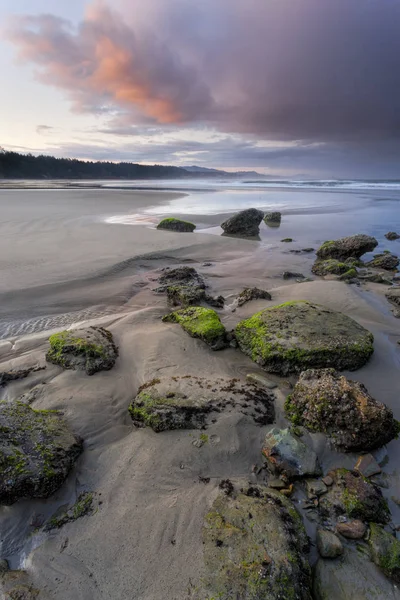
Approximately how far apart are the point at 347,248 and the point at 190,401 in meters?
9.21

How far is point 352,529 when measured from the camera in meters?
2.28

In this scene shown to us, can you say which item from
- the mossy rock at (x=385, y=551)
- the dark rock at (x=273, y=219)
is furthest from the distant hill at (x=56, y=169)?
the mossy rock at (x=385, y=551)

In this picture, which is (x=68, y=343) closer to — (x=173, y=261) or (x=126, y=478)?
(x=126, y=478)

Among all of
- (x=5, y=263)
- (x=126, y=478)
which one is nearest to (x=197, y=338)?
(x=126, y=478)

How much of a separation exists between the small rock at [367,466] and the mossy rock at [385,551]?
536 mm

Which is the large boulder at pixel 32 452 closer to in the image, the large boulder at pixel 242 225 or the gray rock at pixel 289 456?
the gray rock at pixel 289 456

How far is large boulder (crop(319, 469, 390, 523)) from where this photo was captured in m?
2.38

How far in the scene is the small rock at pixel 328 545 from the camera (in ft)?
7.04

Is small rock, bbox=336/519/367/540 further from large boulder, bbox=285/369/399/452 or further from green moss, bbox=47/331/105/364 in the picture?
green moss, bbox=47/331/105/364

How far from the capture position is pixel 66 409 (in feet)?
11.2

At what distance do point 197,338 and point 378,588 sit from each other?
3324 mm

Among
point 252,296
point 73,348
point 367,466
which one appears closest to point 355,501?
point 367,466

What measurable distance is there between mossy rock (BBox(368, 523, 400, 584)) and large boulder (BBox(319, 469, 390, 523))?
114 millimetres

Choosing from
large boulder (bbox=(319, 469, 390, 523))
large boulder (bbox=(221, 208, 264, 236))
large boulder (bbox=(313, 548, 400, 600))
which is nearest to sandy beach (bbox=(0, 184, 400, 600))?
A: large boulder (bbox=(313, 548, 400, 600))
